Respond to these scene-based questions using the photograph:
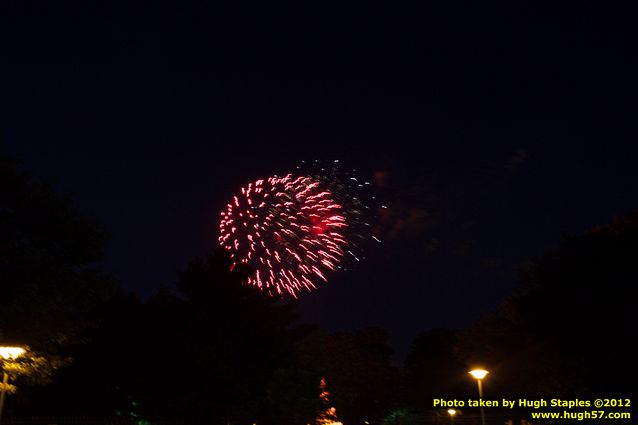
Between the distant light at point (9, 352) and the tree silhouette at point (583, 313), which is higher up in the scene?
the tree silhouette at point (583, 313)

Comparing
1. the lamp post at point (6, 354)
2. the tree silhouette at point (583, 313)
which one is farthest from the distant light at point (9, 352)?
the tree silhouette at point (583, 313)

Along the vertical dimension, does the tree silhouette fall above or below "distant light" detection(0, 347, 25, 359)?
above

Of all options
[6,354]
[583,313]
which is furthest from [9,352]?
[583,313]

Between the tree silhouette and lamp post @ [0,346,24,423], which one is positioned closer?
lamp post @ [0,346,24,423]

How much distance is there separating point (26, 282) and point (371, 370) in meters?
61.9

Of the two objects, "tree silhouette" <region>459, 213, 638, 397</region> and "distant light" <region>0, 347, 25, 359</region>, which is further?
"tree silhouette" <region>459, 213, 638, 397</region>

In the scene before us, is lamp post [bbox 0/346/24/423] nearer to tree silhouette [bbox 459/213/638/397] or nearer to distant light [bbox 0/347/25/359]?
distant light [bbox 0/347/25/359]

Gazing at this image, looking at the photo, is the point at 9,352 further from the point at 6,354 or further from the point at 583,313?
the point at 583,313

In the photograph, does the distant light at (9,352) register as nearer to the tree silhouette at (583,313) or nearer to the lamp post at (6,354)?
the lamp post at (6,354)

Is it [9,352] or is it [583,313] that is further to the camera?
[583,313]

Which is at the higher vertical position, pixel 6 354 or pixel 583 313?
pixel 583 313

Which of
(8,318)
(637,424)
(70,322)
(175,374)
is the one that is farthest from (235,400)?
(637,424)

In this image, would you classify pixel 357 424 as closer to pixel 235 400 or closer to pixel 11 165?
pixel 235 400

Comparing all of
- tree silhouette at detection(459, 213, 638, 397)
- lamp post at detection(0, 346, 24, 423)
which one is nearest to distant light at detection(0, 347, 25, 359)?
lamp post at detection(0, 346, 24, 423)
